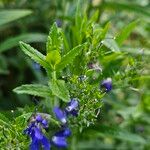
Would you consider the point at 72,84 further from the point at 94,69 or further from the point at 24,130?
the point at 24,130

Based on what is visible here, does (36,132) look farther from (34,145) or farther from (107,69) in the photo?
(107,69)

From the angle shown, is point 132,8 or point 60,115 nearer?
point 60,115

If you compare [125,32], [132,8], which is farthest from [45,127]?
[132,8]

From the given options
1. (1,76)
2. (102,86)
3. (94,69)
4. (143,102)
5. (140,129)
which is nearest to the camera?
(94,69)

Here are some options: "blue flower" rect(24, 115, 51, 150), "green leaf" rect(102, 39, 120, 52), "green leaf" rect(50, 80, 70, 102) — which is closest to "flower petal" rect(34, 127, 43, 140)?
"blue flower" rect(24, 115, 51, 150)

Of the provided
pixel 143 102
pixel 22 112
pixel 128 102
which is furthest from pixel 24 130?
pixel 128 102

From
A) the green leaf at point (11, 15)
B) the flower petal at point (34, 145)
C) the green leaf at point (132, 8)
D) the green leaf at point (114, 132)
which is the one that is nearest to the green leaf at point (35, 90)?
the flower petal at point (34, 145)

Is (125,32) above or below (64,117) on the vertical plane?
above
